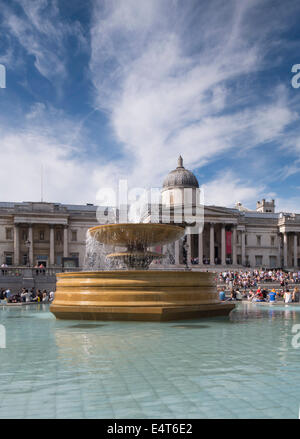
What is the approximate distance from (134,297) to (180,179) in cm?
5229

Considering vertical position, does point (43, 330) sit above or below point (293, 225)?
below

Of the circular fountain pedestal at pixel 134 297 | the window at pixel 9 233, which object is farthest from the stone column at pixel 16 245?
the circular fountain pedestal at pixel 134 297

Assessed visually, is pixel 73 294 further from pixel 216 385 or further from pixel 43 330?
pixel 216 385

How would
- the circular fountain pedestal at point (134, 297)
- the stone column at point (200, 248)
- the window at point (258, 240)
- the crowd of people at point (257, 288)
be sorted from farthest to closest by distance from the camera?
the window at point (258, 240) → the stone column at point (200, 248) → the crowd of people at point (257, 288) → the circular fountain pedestal at point (134, 297)

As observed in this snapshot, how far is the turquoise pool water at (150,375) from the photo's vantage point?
163 inches

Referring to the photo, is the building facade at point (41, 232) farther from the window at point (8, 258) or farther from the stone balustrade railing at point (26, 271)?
the stone balustrade railing at point (26, 271)

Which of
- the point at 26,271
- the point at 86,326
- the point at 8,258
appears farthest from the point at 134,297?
the point at 8,258

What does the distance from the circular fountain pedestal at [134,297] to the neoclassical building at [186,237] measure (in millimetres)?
37315

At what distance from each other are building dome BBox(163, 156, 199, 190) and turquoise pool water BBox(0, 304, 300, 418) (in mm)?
53791

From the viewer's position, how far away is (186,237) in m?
56.7

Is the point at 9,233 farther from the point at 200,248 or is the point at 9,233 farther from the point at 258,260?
the point at 258,260

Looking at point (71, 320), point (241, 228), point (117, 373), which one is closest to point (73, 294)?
point (71, 320)

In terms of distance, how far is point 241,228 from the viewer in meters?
61.8
